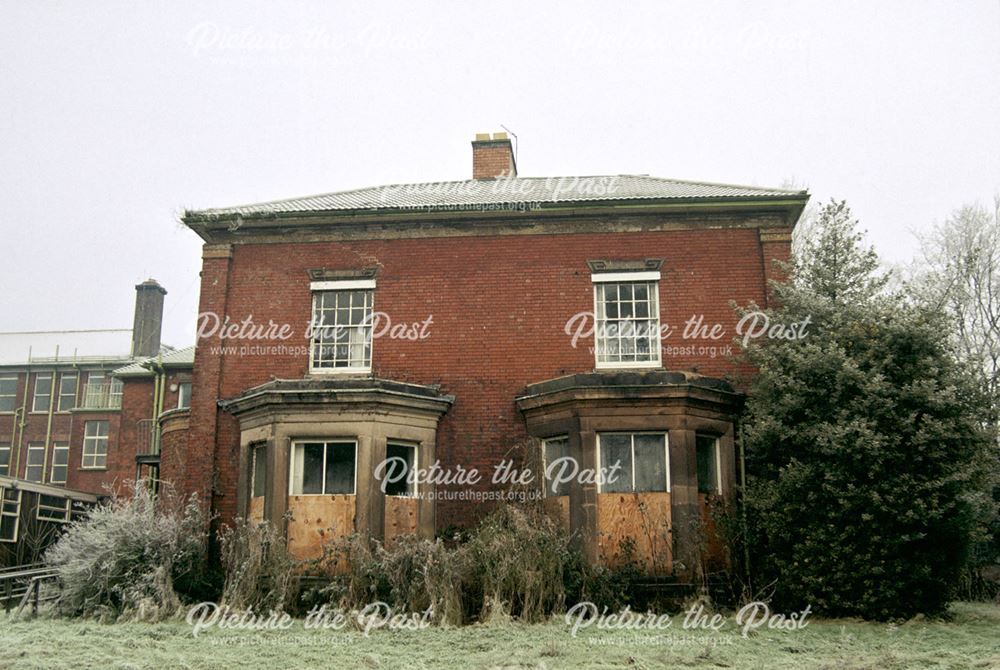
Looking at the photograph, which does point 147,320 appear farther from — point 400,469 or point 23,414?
point 400,469

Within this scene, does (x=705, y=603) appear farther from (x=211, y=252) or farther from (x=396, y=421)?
(x=211, y=252)

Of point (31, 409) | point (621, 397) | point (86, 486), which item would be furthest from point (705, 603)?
point (31, 409)

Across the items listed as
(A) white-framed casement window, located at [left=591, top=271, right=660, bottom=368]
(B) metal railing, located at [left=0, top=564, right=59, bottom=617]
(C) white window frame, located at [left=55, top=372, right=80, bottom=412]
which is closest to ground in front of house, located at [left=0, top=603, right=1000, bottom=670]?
(B) metal railing, located at [left=0, top=564, right=59, bottom=617]

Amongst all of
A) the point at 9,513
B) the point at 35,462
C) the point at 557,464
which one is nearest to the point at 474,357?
the point at 557,464

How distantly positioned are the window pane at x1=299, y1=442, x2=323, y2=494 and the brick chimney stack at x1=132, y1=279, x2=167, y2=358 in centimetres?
2937

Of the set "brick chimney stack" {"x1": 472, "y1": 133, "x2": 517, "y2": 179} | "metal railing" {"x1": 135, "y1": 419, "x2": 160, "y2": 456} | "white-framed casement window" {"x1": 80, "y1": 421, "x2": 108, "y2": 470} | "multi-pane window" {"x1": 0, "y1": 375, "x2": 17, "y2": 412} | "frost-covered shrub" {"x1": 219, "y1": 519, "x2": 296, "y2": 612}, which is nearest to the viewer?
"frost-covered shrub" {"x1": 219, "y1": 519, "x2": 296, "y2": 612}

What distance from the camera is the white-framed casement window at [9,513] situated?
23.5 meters

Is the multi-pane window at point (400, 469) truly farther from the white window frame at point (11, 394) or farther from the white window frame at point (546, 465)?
the white window frame at point (11, 394)

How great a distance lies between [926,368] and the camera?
1338 cm

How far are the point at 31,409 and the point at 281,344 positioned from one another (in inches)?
1285

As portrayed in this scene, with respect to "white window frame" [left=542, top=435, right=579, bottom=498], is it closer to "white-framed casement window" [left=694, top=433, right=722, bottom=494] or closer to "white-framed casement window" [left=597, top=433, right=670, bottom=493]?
"white-framed casement window" [left=597, top=433, right=670, bottom=493]

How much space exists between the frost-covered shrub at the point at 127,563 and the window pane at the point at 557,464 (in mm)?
5792

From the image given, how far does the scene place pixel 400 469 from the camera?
15250mm

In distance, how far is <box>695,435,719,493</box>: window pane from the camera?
15.0 m
